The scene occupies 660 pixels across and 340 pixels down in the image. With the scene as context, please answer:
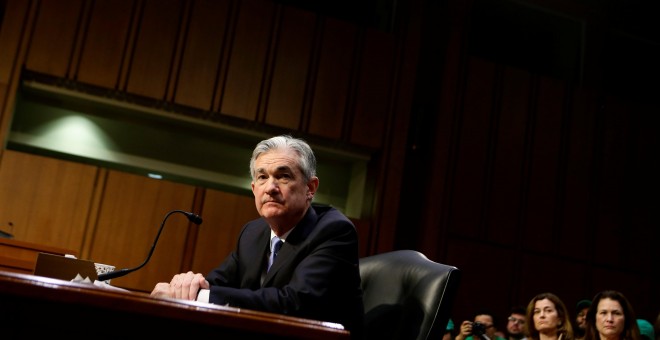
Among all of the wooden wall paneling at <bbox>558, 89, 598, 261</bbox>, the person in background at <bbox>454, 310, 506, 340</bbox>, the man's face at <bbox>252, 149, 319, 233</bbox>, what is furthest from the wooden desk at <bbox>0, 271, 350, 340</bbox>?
the wooden wall paneling at <bbox>558, 89, 598, 261</bbox>

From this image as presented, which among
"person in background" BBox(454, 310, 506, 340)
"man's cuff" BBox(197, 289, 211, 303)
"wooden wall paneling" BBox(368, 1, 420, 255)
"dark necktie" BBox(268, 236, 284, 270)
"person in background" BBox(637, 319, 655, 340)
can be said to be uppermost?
"wooden wall paneling" BBox(368, 1, 420, 255)

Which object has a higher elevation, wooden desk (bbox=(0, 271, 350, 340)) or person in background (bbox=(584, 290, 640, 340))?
person in background (bbox=(584, 290, 640, 340))

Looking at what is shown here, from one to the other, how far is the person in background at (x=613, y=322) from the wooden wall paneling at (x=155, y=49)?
14.4ft

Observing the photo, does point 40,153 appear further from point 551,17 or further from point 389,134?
point 551,17

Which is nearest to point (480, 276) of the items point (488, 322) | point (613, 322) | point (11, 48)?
point (488, 322)

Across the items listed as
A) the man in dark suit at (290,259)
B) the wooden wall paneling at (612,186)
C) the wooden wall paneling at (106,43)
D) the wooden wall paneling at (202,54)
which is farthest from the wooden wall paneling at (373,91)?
the man in dark suit at (290,259)

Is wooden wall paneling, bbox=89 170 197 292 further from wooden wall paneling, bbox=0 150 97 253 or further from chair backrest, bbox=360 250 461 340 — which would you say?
chair backrest, bbox=360 250 461 340

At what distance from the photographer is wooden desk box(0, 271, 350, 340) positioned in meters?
0.93

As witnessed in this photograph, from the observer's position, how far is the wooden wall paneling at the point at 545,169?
768 centimetres

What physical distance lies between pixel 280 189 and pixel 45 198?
470 cm

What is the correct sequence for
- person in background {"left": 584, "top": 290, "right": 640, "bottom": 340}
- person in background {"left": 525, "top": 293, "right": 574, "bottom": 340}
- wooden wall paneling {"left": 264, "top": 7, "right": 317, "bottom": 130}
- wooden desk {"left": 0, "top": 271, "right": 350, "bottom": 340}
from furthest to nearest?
wooden wall paneling {"left": 264, "top": 7, "right": 317, "bottom": 130} < person in background {"left": 525, "top": 293, "right": 574, "bottom": 340} < person in background {"left": 584, "top": 290, "right": 640, "bottom": 340} < wooden desk {"left": 0, "top": 271, "right": 350, "bottom": 340}

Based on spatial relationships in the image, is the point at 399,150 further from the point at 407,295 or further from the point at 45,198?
the point at 407,295

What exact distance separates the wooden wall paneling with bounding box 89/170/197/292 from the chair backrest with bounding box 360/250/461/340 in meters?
4.44

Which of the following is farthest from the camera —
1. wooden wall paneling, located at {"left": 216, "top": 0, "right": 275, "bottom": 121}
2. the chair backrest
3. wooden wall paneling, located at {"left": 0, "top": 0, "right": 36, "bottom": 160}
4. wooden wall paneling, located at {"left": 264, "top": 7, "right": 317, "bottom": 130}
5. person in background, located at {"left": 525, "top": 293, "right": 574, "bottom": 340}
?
wooden wall paneling, located at {"left": 264, "top": 7, "right": 317, "bottom": 130}
